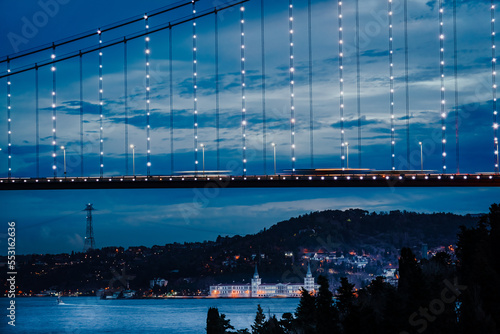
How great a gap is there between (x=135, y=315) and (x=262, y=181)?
55144 mm

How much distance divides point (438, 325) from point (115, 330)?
53047 mm

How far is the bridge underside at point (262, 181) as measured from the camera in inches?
1323

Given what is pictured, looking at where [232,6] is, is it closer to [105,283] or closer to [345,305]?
[345,305]

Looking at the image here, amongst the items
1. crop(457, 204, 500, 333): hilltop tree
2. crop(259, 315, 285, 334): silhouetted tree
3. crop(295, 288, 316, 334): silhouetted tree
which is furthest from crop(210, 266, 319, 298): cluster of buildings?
crop(295, 288, 316, 334): silhouetted tree

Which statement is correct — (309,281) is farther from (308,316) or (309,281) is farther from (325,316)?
(325,316)

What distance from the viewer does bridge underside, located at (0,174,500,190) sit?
3359 centimetres

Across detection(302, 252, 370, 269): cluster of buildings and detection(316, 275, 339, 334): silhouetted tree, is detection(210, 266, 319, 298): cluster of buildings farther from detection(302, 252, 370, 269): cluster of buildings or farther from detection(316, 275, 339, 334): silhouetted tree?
detection(316, 275, 339, 334): silhouetted tree

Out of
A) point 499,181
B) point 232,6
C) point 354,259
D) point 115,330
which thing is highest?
point 232,6

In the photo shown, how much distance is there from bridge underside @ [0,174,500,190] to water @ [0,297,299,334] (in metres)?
28.3

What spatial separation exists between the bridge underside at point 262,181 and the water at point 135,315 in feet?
92.7

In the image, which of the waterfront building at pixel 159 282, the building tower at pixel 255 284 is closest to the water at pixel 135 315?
the building tower at pixel 255 284

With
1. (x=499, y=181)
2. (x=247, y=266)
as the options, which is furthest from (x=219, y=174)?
(x=247, y=266)

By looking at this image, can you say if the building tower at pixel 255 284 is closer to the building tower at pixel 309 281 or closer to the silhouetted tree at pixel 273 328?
the building tower at pixel 309 281

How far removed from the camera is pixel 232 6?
39.8 m
